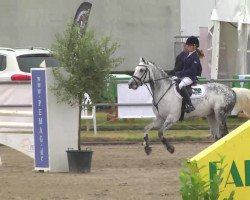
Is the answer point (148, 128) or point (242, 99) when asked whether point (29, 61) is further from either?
point (242, 99)

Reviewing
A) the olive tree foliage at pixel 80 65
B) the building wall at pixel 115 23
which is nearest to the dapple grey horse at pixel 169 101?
the olive tree foliage at pixel 80 65

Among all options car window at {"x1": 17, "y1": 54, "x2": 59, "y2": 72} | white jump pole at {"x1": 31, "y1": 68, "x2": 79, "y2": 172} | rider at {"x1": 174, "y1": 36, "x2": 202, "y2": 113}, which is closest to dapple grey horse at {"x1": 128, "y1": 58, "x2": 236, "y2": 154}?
rider at {"x1": 174, "y1": 36, "x2": 202, "y2": 113}

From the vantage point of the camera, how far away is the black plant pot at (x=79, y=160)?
49.2ft

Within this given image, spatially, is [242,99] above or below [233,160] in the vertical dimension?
below

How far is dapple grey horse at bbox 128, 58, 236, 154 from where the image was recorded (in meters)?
17.8

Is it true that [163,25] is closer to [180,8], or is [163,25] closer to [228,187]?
[180,8]

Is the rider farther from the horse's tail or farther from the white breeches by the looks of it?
the horse's tail

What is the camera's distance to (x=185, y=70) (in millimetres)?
18062

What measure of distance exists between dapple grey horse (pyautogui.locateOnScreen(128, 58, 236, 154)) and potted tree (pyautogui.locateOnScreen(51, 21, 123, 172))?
2.66 m

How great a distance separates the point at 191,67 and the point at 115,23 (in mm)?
21706

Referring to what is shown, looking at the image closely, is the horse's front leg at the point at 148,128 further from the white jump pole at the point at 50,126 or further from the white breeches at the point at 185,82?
the white jump pole at the point at 50,126

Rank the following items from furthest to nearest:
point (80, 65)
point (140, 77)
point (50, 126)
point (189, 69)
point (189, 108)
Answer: point (189, 108) < point (189, 69) < point (140, 77) < point (50, 126) < point (80, 65)

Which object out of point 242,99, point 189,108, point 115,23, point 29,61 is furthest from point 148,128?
point 115,23

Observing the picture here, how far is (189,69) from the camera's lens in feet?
59.0
